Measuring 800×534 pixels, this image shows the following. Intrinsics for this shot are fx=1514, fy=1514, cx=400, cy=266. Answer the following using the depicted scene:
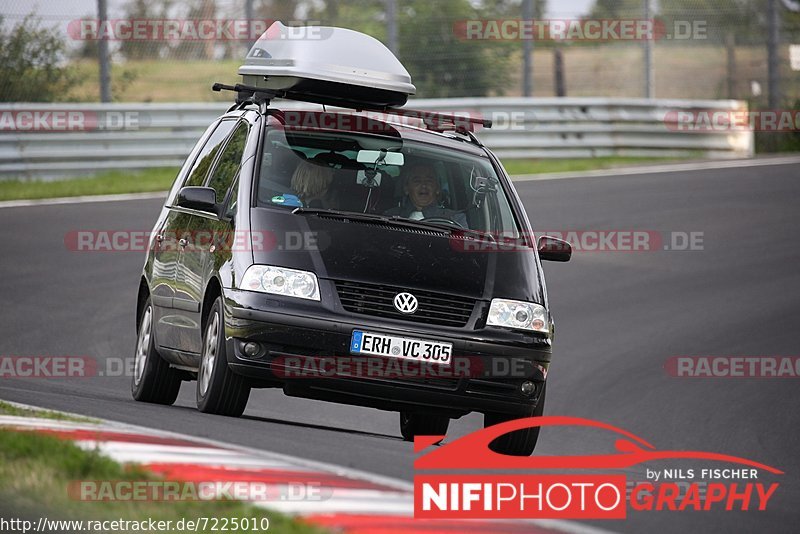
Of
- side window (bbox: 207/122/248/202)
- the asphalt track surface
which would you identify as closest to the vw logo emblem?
the asphalt track surface

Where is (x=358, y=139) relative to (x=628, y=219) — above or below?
above

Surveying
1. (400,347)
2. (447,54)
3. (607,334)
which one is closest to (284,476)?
(400,347)

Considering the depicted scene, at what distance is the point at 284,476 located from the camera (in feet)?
18.8

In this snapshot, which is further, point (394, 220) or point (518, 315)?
point (394, 220)

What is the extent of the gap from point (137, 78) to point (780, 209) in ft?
32.1

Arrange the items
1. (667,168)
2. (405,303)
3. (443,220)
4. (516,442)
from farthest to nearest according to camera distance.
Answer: (667,168) → (443,220) → (516,442) → (405,303)

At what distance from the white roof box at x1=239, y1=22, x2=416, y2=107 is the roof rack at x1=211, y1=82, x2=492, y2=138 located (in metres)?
0.01

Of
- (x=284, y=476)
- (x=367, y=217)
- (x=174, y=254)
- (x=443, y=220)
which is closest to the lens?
(x=284, y=476)

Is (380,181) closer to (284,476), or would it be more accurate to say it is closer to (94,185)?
(284,476)

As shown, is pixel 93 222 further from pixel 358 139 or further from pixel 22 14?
pixel 358 139

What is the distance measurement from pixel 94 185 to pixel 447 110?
5.35 m

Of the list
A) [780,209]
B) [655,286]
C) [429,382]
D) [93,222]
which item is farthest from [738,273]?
[429,382]

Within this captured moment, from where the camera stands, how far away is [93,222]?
17.3 metres

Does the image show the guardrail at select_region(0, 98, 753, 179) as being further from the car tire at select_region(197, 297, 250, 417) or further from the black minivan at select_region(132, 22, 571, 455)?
the car tire at select_region(197, 297, 250, 417)
